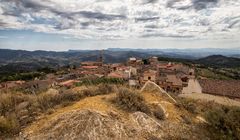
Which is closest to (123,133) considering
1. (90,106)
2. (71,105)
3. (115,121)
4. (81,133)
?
(115,121)

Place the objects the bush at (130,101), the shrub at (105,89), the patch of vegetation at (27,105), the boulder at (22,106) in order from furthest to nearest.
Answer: the shrub at (105,89), the boulder at (22,106), the bush at (130,101), the patch of vegetation at (27,105)

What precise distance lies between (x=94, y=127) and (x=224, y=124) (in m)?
3.53

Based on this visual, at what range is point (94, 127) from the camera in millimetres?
5895

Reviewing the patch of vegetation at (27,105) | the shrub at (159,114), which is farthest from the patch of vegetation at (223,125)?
the patch of vegetation at (27,105)

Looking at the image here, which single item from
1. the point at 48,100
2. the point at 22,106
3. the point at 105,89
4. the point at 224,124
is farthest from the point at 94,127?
the point at 224,124

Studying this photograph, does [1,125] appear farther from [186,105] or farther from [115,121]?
[186,105]

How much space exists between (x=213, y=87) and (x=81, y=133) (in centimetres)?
3302

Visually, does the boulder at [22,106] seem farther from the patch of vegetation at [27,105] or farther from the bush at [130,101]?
the bush at [130,101]

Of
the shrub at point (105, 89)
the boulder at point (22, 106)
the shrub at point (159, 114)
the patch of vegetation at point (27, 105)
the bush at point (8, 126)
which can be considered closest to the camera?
the bush at point (8, 126)

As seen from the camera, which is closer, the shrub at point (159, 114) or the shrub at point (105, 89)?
the shrub at point (159, 114)

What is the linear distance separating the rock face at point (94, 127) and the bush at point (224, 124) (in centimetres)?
160

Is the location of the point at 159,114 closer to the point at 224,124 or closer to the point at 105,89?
the point at 224,124

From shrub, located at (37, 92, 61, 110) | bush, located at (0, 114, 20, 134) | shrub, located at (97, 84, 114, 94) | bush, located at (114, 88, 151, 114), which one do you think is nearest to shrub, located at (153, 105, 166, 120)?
bush, located at (114, 88, 151, 114)

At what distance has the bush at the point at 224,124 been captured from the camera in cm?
616
